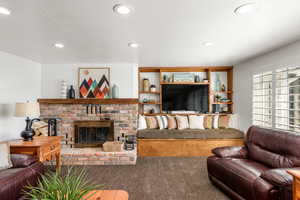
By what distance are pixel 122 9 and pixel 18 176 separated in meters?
2.13

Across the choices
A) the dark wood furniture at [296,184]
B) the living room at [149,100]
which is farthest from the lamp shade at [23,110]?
the dark wood furniture at [296,184]

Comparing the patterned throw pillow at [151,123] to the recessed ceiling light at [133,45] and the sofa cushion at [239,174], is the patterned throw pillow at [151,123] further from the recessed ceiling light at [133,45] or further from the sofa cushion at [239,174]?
the recessed ceiling light at [133,45]

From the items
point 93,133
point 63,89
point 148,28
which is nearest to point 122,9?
point 148,28

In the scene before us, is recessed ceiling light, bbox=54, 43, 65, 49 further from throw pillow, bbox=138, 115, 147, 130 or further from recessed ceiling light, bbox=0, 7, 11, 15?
throw pillow, bbox=138, 115, 147, 130

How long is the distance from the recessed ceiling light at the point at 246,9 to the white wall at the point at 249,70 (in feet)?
5.48

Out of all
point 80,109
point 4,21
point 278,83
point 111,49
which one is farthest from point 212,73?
point 4,21

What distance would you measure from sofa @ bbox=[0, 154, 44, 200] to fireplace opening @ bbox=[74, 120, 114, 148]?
5.74ft

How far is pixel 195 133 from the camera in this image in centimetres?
400

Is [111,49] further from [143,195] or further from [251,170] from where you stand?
[251,170]

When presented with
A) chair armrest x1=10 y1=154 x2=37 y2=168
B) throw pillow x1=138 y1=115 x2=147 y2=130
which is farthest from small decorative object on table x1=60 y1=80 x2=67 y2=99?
chair armrest x1=10 y1=154 x2=37 y2=168

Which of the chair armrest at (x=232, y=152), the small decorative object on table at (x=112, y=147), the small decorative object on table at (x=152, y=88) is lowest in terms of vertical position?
the small decorative object on table at (x=112, y=147)

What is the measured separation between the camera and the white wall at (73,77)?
407cm

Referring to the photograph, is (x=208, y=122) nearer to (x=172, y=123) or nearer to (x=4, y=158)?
(x=172, y=123)

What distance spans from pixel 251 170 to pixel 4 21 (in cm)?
354
